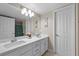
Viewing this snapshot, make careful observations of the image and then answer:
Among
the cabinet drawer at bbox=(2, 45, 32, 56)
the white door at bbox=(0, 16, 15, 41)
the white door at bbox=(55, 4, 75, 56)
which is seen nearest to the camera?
the cabinet drawer at bbox=(2, 45, 32, 56)

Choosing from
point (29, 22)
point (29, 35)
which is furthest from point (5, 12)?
point (29, 35)

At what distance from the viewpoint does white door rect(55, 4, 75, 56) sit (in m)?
2.23

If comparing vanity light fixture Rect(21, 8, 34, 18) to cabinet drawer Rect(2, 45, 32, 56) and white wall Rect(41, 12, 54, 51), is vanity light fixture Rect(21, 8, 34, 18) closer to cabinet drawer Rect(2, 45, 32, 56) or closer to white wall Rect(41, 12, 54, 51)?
white wall Rect(41, 12, 54, 51)

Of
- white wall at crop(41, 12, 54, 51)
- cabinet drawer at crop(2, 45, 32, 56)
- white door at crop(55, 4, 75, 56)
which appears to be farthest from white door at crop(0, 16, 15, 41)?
white door at crop(55, 4, 75, 56)

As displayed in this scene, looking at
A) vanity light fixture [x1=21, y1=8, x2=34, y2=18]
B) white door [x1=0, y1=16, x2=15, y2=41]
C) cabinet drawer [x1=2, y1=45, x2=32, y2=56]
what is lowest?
cabinet drawer [x1=2, y1=45, x2=32, y2=56]

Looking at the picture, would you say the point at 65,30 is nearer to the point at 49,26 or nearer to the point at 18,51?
the point at 49,26

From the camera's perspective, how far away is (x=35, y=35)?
283 cm

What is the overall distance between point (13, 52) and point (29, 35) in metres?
1.19

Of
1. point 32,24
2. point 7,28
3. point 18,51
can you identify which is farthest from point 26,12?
point 18,51

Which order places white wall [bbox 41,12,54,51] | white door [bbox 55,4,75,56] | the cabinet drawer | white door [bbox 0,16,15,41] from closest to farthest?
the cabinet drawer
white door [bbox 0,16,15,41]
white door [bbox 55,4,75,56]
white wall [bbox 41,12,54,51]

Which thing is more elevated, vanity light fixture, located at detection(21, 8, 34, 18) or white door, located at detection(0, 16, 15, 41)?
vanity light fixture, located at detection(21, 8, 34, 18)

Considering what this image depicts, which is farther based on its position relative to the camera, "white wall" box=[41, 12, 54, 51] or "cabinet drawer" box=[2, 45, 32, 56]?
"white wall" box=[41, 12, 54, 51]

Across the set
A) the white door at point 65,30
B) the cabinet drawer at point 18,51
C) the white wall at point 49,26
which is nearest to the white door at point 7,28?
the cabinet drawer at point 18,51

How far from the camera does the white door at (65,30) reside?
7.32 ft
